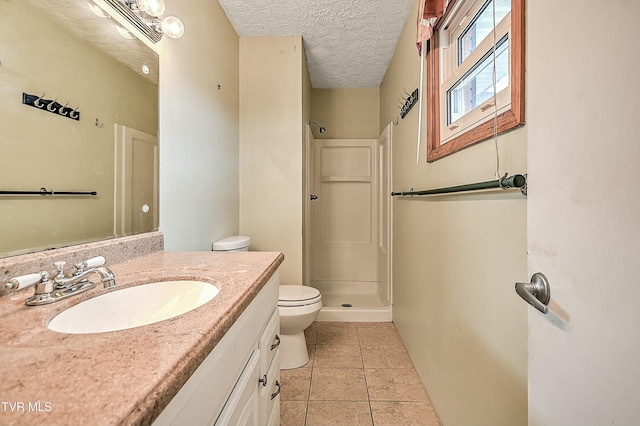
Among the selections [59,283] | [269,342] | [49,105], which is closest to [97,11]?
[49,105]

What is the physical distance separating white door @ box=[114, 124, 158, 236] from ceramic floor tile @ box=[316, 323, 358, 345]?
A: 157cm

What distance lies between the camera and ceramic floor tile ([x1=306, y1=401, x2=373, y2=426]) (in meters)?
1.40

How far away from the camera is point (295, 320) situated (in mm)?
1759

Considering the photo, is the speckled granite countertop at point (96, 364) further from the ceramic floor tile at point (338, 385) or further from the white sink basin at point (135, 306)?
the ceramic floor tile at point (338, 385)

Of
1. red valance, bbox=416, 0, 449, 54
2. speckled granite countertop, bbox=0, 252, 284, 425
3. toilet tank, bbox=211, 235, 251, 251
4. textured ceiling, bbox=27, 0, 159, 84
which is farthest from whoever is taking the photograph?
toilet tank, bbox=211, 235, 251, 251

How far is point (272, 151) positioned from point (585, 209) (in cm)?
207

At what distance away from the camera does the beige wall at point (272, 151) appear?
2.27m

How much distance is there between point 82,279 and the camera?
0.74m

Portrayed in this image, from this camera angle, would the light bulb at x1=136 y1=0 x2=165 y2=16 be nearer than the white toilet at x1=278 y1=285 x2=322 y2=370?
Yes

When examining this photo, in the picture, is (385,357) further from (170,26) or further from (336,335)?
(170,26)

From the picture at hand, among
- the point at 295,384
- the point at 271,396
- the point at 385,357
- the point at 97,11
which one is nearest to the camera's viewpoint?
the point at 97,11

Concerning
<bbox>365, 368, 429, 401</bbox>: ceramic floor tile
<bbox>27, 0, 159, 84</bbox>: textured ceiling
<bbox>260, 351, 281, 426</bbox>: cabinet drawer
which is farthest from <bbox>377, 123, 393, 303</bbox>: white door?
<bbox>27, 0, 159, 84</bbox>: textured ceiling

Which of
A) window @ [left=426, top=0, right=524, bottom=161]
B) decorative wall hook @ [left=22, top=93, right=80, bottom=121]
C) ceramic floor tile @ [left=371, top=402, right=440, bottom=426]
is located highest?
window @ [left=426, top=0, right=524, bottom=161]

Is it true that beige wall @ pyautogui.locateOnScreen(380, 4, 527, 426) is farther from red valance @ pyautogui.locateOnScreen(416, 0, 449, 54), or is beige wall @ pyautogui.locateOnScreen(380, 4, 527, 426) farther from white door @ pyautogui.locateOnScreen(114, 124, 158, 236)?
white door @ pyautogui.locateOnScreen(114, 124, 158, 236)
